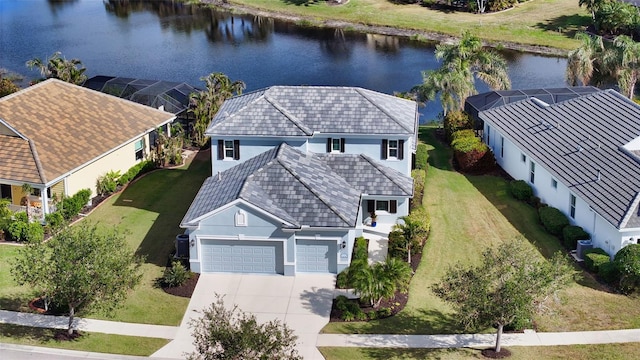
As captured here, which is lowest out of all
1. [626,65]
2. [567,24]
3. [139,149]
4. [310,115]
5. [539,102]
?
[139,149]

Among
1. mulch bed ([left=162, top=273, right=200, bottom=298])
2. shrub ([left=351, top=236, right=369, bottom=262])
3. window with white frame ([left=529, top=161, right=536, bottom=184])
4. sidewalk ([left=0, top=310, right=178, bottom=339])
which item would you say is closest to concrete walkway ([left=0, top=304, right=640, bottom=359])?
sidewalk ([left=0, top=310, right=178, bottom=339])

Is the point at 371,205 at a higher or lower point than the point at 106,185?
lower

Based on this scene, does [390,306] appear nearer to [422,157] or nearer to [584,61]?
[422,157]

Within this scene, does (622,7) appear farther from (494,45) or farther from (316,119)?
(316,119)

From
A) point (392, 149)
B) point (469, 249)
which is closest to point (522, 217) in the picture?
point (469, 249)

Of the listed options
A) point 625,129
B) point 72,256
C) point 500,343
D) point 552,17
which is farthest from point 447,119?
point 552,17

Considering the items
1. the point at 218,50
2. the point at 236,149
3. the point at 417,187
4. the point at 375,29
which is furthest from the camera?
the point at 375,29

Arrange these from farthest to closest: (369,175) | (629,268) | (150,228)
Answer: (150,228), (369,175), (629,268)

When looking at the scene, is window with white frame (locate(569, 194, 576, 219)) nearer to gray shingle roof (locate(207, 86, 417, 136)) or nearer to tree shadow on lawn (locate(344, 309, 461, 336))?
gray shingle roof (locate(207, 86, 417, 136))
